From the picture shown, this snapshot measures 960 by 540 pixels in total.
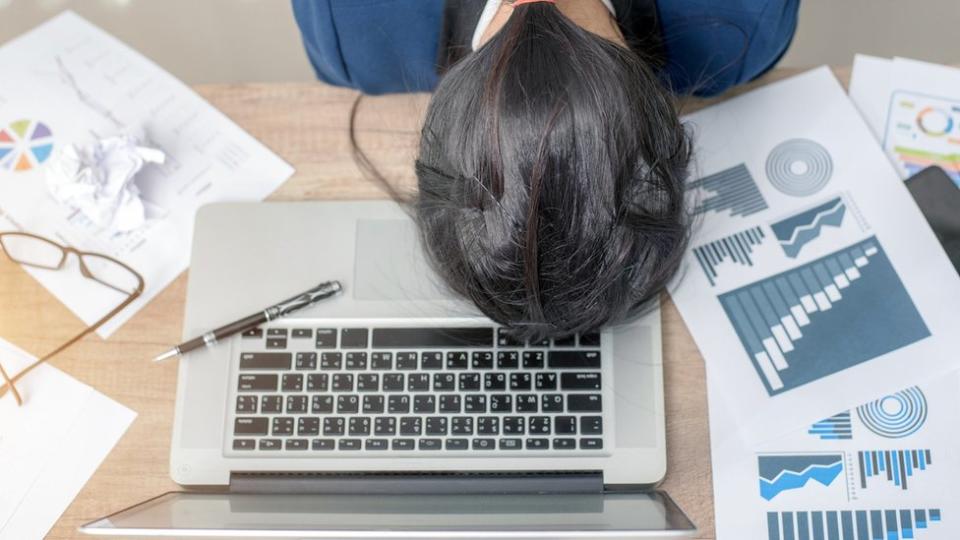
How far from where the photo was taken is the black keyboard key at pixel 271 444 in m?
0.72

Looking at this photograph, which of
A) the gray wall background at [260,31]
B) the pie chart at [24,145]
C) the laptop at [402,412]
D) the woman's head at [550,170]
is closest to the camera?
the woman's head at [550,170]

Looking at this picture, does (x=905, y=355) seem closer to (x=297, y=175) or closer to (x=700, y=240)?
(x=700, y=240)

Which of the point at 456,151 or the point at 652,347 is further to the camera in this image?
the point at 652,347

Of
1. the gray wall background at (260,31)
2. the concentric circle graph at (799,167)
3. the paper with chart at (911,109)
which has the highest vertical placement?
the paper with chart at (911,109)

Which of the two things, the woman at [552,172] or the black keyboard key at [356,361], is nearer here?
the woman at [552,172]

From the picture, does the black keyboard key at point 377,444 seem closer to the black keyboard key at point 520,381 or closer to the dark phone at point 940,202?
the black keyboard key at point 520,381

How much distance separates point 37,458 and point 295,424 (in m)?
0.22

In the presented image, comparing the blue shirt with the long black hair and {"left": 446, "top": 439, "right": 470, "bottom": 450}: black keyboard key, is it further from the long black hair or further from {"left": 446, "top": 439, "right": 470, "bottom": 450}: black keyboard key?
{"left": 446, "top": 439, "right": 470, "bottom": 450}: black keyboard key

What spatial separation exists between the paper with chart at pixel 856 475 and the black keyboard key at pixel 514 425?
15cm

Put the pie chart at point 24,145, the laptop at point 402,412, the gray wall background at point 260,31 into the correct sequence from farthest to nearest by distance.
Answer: the gray wall background at point 260,31, the pie chart at point 24,145, the laptop at point 402,412

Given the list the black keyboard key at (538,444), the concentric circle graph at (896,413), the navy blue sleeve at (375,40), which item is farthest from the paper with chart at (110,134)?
the concentric circle graph at (896,413)

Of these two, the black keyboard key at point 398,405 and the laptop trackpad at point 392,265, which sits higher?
the laptop trackpad at point 392,265

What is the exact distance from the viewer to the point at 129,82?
0.83 m

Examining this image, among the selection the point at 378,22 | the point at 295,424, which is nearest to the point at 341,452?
the point at 295,424
